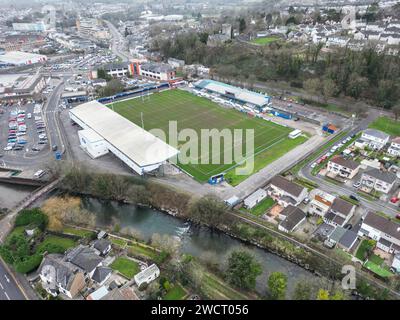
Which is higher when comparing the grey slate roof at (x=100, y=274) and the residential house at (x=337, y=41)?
the residential house at (x=337, y=41)

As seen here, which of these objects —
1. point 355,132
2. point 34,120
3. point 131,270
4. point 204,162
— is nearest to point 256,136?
point 204,162

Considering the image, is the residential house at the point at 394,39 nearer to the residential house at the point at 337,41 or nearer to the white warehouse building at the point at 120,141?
the residential house at the point at 337,41

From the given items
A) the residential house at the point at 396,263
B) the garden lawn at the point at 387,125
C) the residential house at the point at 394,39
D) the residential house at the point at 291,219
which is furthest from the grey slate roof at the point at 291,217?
the residential house at the point at 394,39

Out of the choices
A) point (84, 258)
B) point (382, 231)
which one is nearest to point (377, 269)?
point (382, 231)

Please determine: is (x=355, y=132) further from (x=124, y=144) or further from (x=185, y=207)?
(x=124, y=144)

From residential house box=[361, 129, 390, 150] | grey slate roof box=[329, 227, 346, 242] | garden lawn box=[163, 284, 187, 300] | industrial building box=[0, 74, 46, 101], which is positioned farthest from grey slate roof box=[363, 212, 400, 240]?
industrial building box=[0, 74, 46, 101]

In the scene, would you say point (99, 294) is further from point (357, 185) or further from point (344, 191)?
point (357, 185)

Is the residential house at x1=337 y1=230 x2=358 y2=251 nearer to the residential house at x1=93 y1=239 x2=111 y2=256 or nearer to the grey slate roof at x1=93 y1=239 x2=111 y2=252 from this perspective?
the residential house at x1=93 y1=239 x2=111 y2=256
